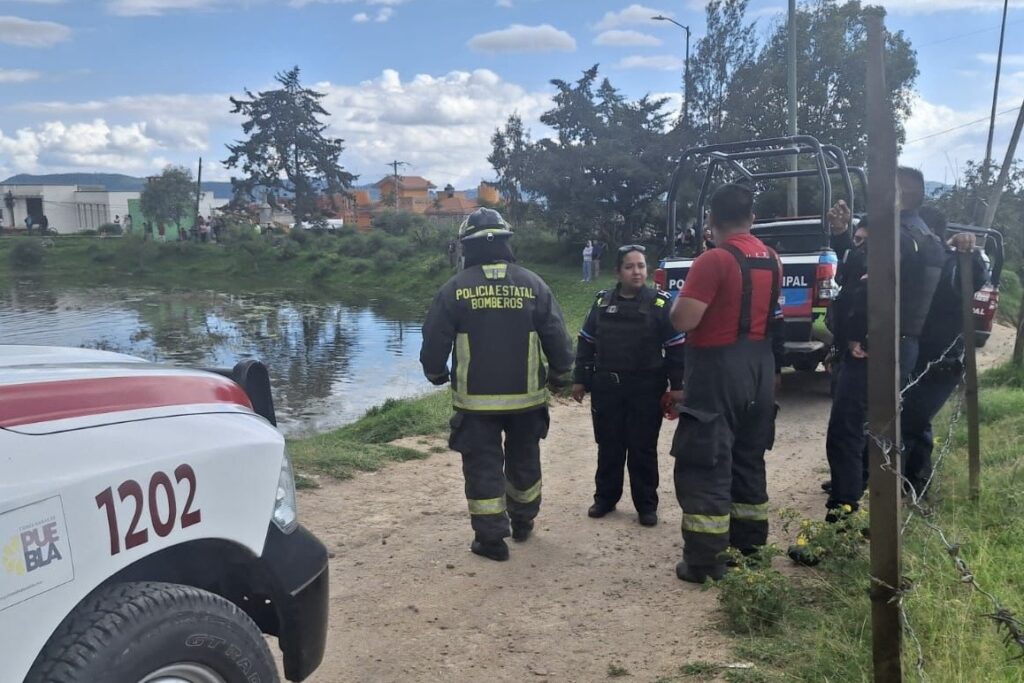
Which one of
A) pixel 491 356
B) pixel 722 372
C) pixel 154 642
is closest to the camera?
pixel 154 642

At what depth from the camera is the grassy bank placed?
268cm

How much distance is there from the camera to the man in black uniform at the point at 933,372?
4.51 meters

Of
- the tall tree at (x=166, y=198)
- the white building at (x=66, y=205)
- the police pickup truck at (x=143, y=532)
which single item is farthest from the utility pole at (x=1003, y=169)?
the white building at (x=66, y=205)

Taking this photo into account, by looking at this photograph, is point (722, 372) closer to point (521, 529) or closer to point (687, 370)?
point (687, 370)

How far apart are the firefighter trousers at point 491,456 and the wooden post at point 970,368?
229 centimetres

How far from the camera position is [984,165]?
71.8 ft

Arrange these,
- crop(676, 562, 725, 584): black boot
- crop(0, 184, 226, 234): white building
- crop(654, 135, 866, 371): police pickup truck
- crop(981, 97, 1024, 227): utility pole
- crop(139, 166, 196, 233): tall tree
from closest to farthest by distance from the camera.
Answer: crop(676, 562, 725, 584): black boot → crop(654, 135, 866, 371): police pickup truck → crop(981, 97, 1024, 227): utility pole → crop(139, 166, 196, 233): tall tree → crop(0, 184, 226, 234): white building

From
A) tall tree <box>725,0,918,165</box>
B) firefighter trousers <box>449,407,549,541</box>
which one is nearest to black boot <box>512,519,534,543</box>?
firefighter trousers <box>449,407,549,541</box>

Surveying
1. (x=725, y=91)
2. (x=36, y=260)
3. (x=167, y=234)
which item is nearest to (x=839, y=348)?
(x=725, y=91)

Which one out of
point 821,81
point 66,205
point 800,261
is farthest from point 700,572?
point 66,205

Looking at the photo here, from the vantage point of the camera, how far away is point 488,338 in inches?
167

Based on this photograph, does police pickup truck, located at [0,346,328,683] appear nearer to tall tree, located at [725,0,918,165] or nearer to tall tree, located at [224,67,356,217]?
tall tree, located at [725,0,918,165]

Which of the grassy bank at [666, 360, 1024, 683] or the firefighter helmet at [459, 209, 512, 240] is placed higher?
the firefighter helmet at [459, 209, 512, 240]

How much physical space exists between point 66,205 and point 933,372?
86416 millimetres
